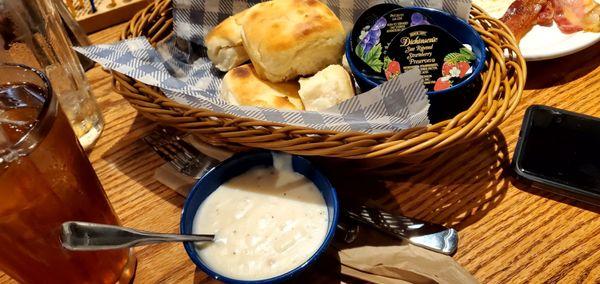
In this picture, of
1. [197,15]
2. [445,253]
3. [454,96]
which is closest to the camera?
[445,253]

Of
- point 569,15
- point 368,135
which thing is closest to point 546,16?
point 569,15

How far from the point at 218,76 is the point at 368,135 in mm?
550

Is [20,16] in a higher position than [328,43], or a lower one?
higher

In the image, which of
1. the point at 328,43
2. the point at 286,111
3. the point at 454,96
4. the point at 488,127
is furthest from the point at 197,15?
the point at 488,127

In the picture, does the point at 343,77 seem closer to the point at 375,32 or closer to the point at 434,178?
the point at 375,32

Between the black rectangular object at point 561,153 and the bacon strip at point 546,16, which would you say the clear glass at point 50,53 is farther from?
the bacon strip at point 546,16

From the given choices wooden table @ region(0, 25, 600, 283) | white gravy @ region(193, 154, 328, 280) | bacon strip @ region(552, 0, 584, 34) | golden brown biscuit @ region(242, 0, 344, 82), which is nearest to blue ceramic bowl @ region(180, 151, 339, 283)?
white gravy @ region(193, 154, 328, 280)

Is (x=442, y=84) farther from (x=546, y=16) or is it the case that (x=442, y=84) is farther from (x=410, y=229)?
(x=546, y=16)

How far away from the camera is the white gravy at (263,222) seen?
833 millimetres

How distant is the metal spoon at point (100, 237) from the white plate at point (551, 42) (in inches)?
36.7

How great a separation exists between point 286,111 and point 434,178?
13.5 inches

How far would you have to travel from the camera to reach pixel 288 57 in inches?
43.1

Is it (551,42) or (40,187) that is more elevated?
(40,187)

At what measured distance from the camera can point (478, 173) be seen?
41.1 inches
